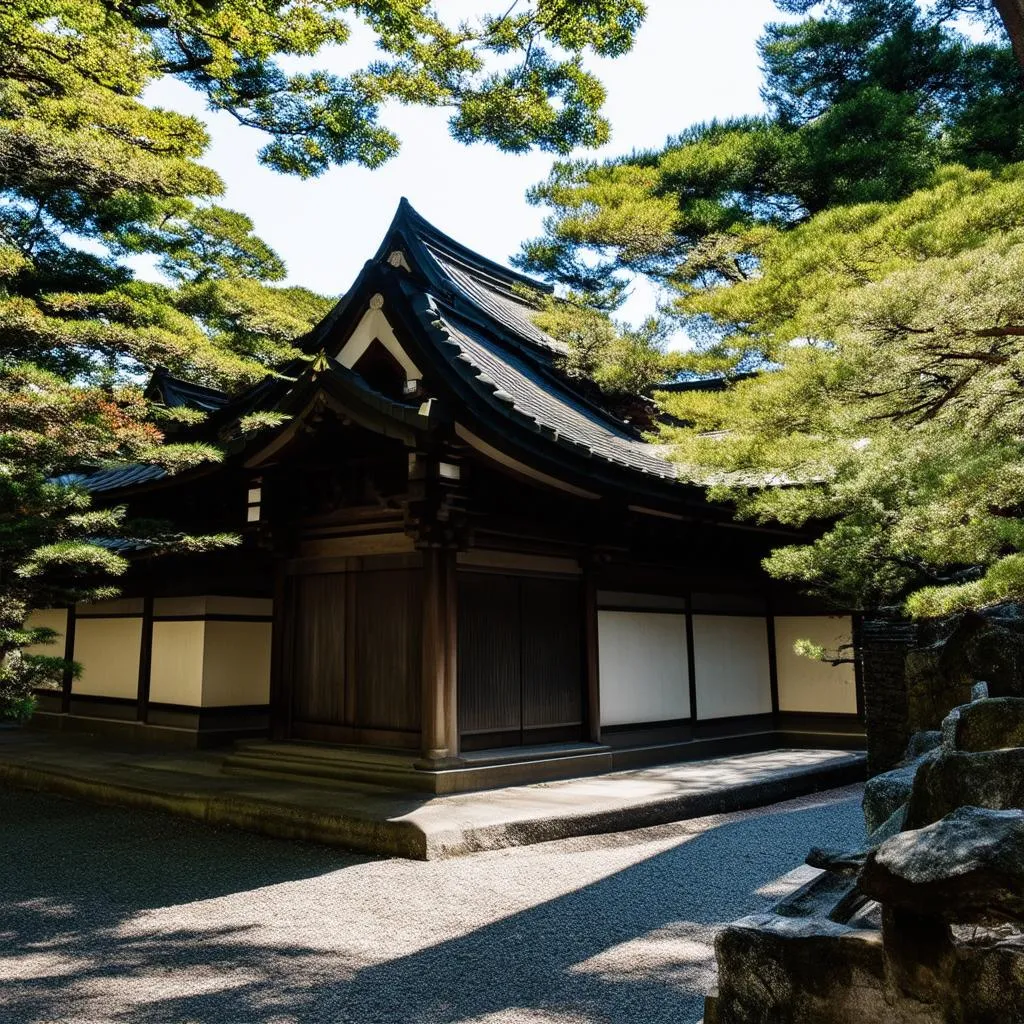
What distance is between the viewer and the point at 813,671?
1198 cm

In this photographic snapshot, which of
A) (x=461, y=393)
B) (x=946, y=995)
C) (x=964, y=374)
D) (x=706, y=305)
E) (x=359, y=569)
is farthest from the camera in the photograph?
(x=359, y=569)

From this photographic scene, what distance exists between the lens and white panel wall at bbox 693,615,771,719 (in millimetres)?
11219

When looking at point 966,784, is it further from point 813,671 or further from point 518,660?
point 813,671

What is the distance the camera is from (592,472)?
8312 millimetres

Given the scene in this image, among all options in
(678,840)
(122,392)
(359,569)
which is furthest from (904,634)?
(122,392)

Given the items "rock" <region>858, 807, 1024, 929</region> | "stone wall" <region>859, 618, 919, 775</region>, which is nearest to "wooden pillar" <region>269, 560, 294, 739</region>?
"stone wall" <region>859, 618, 919, 775</region>

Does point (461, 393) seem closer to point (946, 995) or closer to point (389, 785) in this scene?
point (389, 785)

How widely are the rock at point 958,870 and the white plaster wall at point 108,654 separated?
1227 centimetres

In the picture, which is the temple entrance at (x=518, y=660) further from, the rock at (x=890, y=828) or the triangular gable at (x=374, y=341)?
the rock at (x=890, y=828)

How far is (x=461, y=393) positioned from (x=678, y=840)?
4.30 m

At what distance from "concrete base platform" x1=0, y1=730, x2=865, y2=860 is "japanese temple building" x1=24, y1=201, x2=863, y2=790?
0.55 meters

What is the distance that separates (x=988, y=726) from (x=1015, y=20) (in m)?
3.60

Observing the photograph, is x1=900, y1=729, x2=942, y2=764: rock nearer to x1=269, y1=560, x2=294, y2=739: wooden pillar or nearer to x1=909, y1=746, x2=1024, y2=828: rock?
x1=909, y1=746, x2=1024, y2=828: rock

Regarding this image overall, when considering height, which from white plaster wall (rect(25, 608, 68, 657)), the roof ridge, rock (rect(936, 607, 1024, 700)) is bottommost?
→ rock (rect(936, 607, 1024, 700))
